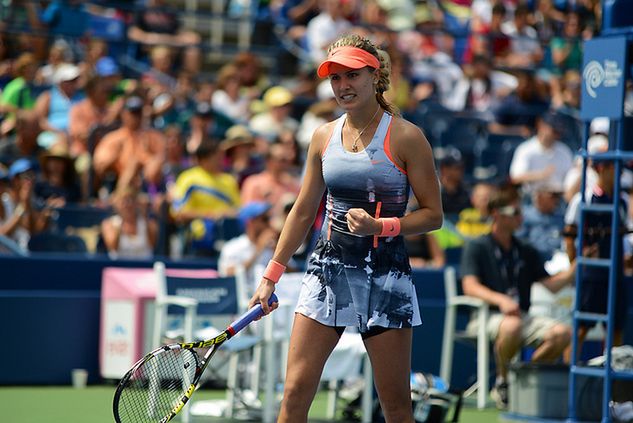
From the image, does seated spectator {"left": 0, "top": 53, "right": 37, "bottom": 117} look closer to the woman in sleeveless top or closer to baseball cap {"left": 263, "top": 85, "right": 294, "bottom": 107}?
baseball cap {"left": 263, "top": 85, "right": 294, "bottom": 107}

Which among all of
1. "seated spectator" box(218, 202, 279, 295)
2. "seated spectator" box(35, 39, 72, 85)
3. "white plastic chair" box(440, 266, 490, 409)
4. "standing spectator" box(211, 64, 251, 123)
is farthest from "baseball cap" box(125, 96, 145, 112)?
"white plastic chair" box(440, 266, 490, 409)

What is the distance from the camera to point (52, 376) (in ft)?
30.7

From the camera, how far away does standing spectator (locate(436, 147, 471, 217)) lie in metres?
11.9

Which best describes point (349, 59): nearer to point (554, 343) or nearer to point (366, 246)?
point (366, 246)

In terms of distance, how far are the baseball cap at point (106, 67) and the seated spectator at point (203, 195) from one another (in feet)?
7.86

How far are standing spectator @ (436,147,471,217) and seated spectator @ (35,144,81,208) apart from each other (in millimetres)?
3562

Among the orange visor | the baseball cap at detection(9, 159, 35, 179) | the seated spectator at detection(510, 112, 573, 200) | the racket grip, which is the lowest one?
the racket grip

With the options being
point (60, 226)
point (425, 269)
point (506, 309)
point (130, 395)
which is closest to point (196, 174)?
point (60, 226)

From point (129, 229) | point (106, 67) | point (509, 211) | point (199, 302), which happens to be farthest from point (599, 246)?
point (106, 67)

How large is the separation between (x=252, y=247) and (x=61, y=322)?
157 cm

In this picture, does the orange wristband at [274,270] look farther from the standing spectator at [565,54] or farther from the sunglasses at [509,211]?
the standing spectator at [565,54]

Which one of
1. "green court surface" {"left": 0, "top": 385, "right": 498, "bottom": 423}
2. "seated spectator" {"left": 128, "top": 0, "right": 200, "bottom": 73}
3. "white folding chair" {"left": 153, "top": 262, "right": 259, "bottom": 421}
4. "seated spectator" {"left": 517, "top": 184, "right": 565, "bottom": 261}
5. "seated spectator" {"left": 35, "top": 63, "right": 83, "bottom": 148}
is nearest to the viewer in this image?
"green court surface" {"left": 0, "top": 385, "right": 498, "bottom": 423}

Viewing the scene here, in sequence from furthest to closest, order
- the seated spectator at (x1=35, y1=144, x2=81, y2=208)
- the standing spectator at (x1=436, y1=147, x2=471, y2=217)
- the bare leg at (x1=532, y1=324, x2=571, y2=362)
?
the standing spectator at (x1=436, y1=147, x2=471, y2=217) → the seated spectator at (x1=35, y1=144, x2=81, y2=208) → the bare leg at (x1=532, y1=324, x2=571, y2=362)

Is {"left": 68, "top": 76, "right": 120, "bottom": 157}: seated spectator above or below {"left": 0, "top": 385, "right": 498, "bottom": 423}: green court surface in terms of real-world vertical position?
above
